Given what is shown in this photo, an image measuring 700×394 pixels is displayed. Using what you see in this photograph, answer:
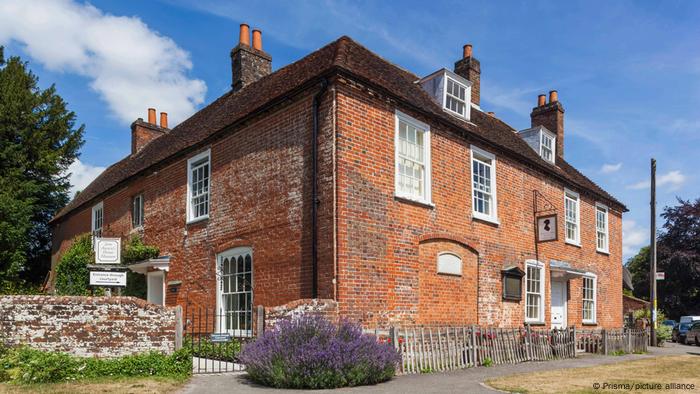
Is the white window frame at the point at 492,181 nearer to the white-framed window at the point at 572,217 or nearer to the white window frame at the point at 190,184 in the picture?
the white-framed window at the point at 572,217

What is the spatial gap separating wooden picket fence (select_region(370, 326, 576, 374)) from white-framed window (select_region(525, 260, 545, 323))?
2093 mm

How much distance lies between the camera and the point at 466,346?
514 inches

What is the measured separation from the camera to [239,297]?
15.1m

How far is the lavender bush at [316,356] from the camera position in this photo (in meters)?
9.80

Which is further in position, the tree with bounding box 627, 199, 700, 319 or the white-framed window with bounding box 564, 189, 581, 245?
the tree with bounding box 627, 199, 700, 319

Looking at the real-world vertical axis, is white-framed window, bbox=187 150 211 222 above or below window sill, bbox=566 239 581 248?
above

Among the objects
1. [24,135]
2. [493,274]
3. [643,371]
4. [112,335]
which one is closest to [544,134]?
[493,274]

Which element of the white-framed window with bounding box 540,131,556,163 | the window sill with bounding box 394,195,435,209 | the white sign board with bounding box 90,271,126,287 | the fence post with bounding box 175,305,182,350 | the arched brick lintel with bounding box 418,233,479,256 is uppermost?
the white-framed window with bounding box 540,131,556,163

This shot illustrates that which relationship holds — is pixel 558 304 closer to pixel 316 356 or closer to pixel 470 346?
pixel 470 346

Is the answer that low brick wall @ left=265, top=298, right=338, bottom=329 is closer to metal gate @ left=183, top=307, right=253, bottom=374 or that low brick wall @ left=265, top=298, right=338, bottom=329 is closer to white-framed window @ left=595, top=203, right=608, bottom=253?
A: metal gate @ left=183, top=307, right=253, bottom=374

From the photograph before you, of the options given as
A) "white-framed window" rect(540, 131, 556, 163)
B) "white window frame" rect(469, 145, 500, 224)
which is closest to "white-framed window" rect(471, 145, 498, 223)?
"white window frame" rect(469, 145, 500, 224)

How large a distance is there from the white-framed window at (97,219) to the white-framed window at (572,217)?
17.5m

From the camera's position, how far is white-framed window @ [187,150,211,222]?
16.8m

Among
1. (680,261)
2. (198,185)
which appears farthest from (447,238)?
(680,261)
